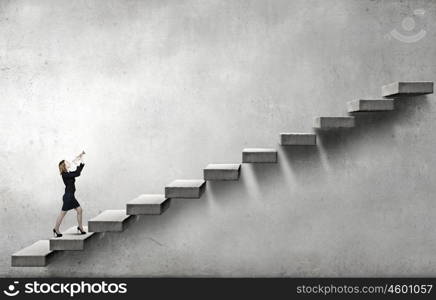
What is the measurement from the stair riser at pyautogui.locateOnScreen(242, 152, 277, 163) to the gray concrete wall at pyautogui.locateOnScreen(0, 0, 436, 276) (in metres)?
0.60

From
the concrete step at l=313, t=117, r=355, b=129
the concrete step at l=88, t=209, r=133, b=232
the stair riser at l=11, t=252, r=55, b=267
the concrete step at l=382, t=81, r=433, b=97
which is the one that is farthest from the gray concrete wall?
the stair riser at l=11, t=252, r=55, b=267

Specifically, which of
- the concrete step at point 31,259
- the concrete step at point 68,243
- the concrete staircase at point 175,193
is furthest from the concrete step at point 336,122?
the concrete step at point 31,259

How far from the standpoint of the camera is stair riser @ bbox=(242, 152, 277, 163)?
3.97 metres

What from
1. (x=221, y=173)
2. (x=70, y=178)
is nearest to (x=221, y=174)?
(x=221, y=173)

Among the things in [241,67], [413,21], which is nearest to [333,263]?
[241,67]

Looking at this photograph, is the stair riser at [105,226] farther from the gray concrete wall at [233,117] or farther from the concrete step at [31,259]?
the gray concrete wall at [233,117]

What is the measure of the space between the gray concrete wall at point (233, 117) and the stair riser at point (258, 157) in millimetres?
597

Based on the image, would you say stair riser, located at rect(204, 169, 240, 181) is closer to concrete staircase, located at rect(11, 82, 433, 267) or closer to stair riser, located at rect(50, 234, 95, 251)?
concrete staircase, located at rect(11, 82, 433, 267)

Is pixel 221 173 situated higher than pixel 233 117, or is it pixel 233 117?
pixel 233 117

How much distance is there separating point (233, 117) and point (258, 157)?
2.39 feet

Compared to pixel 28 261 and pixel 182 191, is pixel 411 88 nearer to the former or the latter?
pixel 182 191

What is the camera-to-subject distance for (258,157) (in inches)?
157

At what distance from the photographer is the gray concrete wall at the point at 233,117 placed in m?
4.57

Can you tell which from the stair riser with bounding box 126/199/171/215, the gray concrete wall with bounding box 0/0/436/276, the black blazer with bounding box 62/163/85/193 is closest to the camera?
the stair riser with bounding box 126/199/171/215
